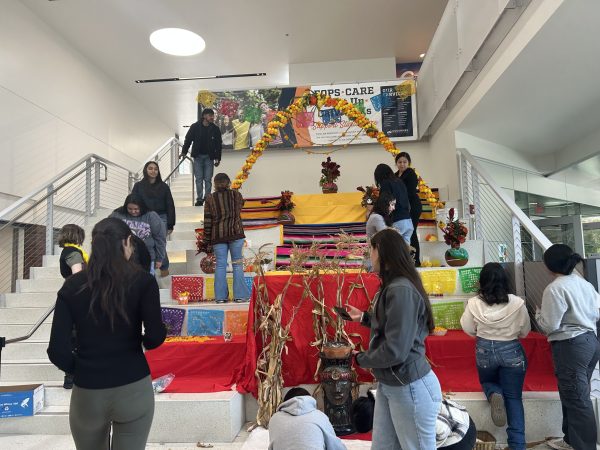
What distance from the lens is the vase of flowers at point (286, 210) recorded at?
701 centimetres

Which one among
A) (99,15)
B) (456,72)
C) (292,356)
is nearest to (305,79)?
(99,15)

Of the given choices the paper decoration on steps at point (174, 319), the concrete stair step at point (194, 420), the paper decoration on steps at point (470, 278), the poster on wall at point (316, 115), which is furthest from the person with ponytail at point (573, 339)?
the poster on wall at point (316, 115)

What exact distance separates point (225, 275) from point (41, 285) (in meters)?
2.38

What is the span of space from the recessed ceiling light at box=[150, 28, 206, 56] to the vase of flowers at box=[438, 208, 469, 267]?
5540 millimetres

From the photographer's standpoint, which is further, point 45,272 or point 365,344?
point 45,272

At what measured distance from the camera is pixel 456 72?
6.26 metres

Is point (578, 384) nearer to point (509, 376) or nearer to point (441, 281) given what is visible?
point (509, 376)

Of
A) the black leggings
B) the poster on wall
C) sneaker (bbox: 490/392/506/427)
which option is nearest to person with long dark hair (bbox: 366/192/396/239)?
sneaker (bbox: 490/392/506/427)

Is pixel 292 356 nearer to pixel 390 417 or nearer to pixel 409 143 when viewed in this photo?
pixel 390 417

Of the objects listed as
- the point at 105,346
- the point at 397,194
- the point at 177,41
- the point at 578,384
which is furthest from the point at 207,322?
the point at 177,41

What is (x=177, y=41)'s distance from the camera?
8.47 m

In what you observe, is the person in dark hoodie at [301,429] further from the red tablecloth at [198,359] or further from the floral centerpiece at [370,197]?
the floral centerpiece at [370,197]

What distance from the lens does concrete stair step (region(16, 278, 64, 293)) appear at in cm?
564

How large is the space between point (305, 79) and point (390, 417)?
960cm
